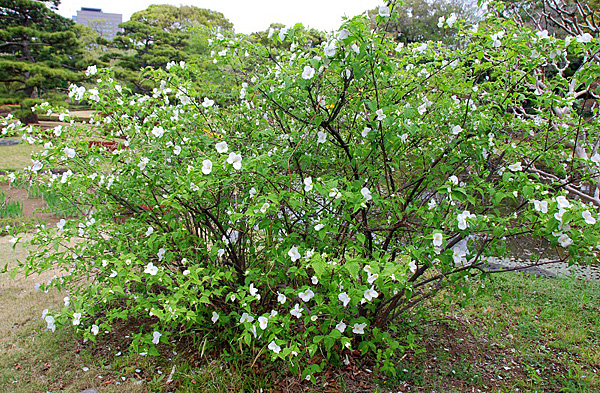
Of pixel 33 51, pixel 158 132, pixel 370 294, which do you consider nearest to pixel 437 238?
pixel 370 294

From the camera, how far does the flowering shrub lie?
1558mm

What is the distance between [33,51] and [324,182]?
15.2m

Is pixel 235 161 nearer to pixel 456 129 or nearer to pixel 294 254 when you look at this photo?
pixel 294 254

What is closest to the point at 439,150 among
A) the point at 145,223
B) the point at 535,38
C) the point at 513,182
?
the point at 513,182

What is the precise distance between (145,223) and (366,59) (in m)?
1.47

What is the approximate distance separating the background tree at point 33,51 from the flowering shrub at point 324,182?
11493 millimetres

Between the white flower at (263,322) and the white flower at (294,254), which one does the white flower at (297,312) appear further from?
the white flower at (294,254)

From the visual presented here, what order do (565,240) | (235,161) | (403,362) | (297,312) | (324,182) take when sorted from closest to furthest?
(565,240) → (235,161) → (324,182) → (297,312) → (403,362)

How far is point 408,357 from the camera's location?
226 cm

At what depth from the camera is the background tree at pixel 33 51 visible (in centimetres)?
1155

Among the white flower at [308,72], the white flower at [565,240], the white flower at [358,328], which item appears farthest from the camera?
the white flower at [358,328]

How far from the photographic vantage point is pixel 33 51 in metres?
13.1

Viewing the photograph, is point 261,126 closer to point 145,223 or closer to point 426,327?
point 145,223

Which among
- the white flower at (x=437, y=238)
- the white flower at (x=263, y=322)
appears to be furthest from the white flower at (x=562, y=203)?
the white flower at (x=263, y=322)
